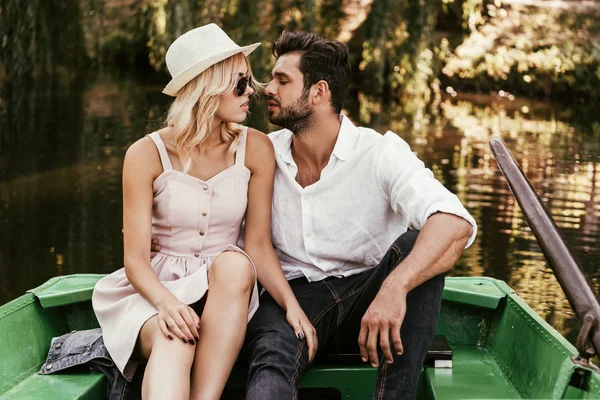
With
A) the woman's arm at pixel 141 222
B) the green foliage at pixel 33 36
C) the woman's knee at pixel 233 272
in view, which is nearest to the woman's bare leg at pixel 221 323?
the woman's knee at pixel 233 272

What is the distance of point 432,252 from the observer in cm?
235

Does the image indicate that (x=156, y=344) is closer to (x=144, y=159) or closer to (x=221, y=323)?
(x=221, y=323)

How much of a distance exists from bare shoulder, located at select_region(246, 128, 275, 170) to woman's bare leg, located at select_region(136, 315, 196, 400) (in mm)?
585

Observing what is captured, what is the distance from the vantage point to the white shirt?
2719mm

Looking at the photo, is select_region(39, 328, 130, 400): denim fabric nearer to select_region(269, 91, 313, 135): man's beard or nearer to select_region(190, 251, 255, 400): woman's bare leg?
select_region(190, 251, 255, 400): woman's bare leg

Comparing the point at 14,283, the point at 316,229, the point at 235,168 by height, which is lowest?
the point at 14,283

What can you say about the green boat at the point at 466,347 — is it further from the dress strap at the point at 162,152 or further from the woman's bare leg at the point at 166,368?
the dress strap at the point at 162,152

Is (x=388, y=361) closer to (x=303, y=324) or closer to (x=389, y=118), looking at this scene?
(x=303, y=324)

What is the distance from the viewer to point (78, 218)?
22.7 feet

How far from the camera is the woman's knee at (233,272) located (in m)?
2.38

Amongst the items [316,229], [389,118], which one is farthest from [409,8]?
[316,229]

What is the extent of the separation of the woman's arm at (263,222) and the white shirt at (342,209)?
0.26 feet

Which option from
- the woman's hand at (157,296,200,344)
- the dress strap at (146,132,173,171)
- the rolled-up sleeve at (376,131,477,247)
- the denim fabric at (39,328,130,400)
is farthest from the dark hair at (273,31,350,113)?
the denim fabric at (39,328,130,400)

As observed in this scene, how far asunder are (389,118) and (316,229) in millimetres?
9264
